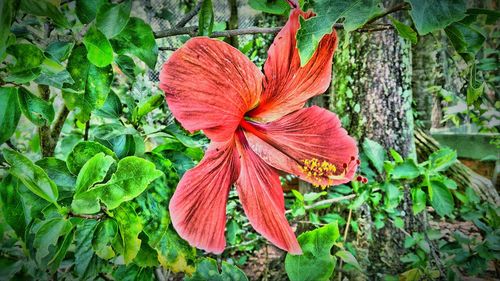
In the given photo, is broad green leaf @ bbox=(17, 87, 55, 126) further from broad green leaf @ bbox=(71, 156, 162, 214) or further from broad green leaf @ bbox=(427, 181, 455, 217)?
broad green leaf @ bbox=(427, 181, 455, 217)

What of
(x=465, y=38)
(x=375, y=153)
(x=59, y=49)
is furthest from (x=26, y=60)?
(x=375, y=153)

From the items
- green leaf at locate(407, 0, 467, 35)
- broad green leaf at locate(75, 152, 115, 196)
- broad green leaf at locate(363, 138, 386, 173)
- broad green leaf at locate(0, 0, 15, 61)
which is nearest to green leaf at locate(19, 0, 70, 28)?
broad green leaf at locate(0, 0, 15, 61)

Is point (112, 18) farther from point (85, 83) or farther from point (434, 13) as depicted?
point (434, 13)

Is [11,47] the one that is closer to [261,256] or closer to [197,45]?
[197,45]

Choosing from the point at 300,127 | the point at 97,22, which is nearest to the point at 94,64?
the point at 97,22

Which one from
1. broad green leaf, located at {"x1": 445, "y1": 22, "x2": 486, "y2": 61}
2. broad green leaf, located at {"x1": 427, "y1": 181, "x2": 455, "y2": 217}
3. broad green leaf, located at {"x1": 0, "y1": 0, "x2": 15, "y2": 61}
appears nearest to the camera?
broad green leaf, located at {"x1": 0, "y1": 0, "x2": 15, "y2": 61}

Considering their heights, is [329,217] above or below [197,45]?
below

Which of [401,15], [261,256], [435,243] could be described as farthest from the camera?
[261,256]
